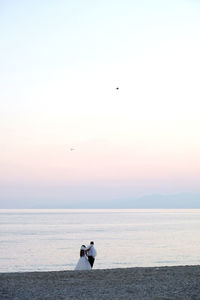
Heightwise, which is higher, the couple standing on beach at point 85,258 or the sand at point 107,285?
the couple standing on beach at point 85,258

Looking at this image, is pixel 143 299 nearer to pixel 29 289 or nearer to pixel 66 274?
pixel 29 289

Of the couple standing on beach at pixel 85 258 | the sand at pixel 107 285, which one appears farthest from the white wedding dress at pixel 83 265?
the sand at pixel 107 285

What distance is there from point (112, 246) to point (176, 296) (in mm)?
40765

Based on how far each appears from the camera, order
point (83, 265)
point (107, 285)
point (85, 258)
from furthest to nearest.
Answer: point (85, 258)
point (83, 265)
point (107, 285)

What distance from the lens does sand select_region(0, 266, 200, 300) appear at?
1212 cm

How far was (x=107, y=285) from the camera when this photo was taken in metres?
13.4

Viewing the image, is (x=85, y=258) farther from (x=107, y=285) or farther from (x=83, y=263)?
(x=107, y=285)

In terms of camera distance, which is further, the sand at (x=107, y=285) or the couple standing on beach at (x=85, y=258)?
the couple standing on beach at (x=85, y=258)

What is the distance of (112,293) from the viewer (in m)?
12.4

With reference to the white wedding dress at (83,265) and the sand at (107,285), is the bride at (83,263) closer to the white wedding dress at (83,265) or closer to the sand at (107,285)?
the white wedding dress at (83,265)

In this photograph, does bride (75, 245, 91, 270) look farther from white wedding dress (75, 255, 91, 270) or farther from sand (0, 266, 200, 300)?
A: sand (0, 266, 200, 300)

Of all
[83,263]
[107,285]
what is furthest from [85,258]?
[107,285]

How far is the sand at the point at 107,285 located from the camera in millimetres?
Result: 12117

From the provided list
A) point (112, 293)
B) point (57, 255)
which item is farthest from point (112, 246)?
point (112, 293)
